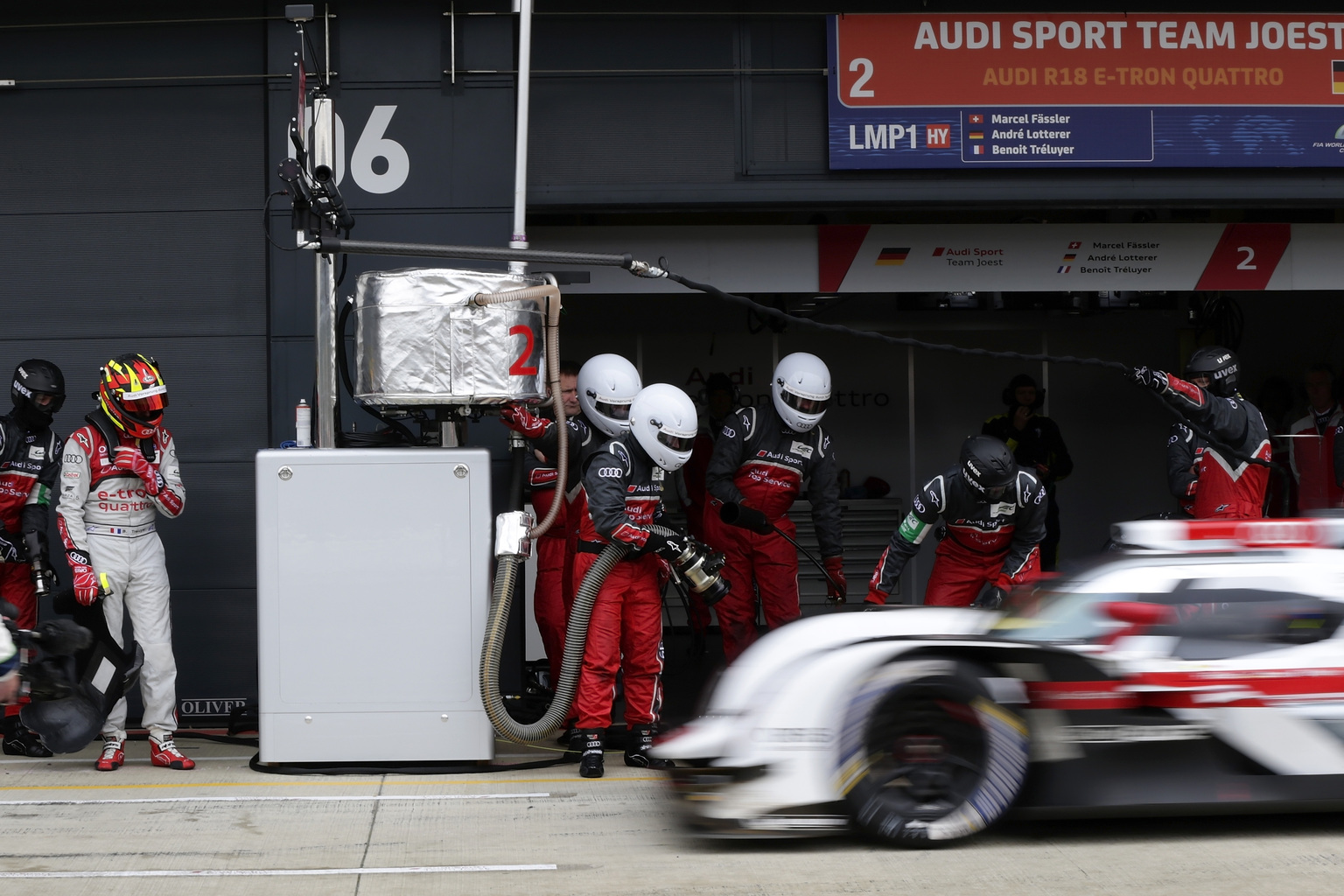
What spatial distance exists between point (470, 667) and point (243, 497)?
8.20ft

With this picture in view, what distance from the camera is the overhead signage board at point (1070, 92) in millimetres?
8133

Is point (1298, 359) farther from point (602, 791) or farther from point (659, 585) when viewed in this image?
point (602, 791)

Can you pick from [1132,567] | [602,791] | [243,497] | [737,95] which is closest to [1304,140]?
[737,95]

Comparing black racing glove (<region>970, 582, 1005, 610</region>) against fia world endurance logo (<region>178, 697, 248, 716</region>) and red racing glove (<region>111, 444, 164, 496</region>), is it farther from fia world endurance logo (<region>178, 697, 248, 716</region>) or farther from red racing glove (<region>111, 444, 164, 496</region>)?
fia world endurance logo (<region>178, 697, 248, 716</region>)

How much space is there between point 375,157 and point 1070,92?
14.1 ft

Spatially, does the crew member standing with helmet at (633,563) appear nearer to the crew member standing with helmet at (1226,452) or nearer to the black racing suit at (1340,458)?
the crew member standing with helmet at (1226,452)

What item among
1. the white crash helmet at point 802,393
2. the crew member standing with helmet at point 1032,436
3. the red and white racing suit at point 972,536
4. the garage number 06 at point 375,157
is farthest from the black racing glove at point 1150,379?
the garage number 06 at point 375,157

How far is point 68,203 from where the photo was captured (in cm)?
818

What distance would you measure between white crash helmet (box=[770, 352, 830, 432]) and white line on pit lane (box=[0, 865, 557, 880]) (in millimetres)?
3586

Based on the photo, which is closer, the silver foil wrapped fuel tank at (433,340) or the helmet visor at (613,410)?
the silver foil wrapped fuel tank at (433,340)

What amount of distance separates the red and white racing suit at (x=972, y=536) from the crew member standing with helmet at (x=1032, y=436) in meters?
3.51

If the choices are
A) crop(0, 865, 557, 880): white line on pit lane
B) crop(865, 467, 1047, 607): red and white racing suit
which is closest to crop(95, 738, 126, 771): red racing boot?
crop(0, 865, 557, 880): white line on pit lane

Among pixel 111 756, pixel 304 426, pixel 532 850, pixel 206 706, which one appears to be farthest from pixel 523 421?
pixel 206 706

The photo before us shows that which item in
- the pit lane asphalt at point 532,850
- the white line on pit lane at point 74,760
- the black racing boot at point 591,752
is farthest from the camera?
the white line on pit lane at point 74,760
